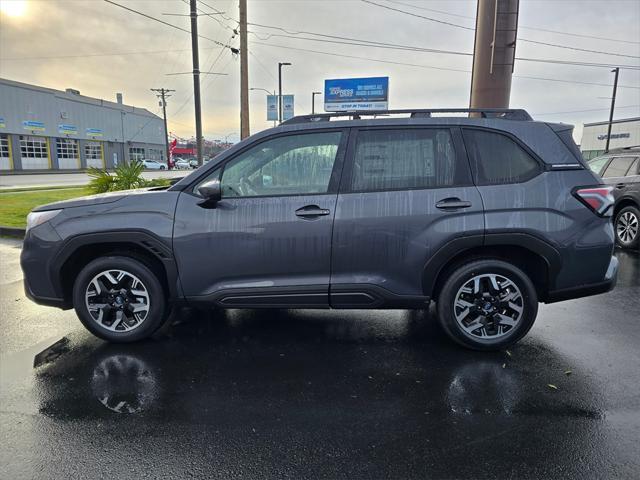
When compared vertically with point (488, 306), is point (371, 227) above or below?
above

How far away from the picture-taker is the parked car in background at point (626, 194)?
7.54 meters

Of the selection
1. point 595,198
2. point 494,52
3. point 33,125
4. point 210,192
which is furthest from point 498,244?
point 33,125

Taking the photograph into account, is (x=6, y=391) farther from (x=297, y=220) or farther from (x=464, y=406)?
(x=464, y=406)

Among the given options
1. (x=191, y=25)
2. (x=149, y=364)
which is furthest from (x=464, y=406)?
(x=191, y=25)

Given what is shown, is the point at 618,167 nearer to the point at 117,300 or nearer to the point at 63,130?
the point at 117,300

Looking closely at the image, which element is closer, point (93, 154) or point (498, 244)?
point (498, 244)

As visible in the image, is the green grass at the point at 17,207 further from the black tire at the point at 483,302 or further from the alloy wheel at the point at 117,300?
the black tire at the point at 483,302

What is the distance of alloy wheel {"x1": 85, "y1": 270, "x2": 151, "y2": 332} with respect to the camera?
367 cm

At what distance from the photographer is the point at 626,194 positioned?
7637 millimetres

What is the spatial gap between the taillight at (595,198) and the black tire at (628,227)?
5215mm

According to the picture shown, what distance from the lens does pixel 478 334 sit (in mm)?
3602

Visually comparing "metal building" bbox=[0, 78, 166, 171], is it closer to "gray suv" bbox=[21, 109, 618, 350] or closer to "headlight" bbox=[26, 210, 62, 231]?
"headlight" bbox=[26, 210, 62, 231]

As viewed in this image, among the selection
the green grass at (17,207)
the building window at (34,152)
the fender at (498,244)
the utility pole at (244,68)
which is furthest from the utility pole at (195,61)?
the building window at (34,152)

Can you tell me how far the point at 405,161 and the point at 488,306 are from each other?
1379 mm
